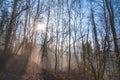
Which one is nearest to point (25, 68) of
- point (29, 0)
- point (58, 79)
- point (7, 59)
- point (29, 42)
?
point (7, 59)

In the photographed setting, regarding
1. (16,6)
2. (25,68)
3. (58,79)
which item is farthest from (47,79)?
(16,6)

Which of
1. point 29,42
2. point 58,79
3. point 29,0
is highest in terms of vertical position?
point 29,0

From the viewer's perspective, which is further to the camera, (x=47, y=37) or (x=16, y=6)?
(x=47, y=37)

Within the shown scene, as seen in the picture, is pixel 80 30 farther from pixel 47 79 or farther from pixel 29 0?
pixel 47 79

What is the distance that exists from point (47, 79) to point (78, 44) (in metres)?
14.9

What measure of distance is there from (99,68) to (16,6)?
10.2m

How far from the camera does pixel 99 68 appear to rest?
35.3ft

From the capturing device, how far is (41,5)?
25469 mm

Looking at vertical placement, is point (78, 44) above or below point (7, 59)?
above

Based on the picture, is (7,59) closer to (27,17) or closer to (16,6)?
(16,6)

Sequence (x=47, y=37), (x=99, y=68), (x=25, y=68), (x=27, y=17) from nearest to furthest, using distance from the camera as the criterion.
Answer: (x=99, y=68) → (x=25, y=68) → (x=27, y=17) → (x=47, y=37)

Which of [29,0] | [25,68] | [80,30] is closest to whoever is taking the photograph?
[25,68]

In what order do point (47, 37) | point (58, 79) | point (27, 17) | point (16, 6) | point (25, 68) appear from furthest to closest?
1. point (47, 37)
2. point (27, 17)
3. point (25, 68)
4. point (58, 79)
5. point (16, 6)

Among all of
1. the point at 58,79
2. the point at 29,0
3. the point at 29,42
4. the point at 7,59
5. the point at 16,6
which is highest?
the point at 29,0
